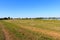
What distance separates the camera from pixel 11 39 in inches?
575

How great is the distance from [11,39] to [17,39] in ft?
2.03

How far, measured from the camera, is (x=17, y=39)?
1457 centimetres
